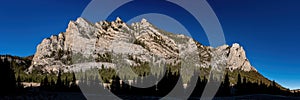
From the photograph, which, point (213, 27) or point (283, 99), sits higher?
point (213, 27)

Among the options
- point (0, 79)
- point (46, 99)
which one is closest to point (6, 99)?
point (46, 99)

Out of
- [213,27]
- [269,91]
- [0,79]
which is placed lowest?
[269,91]

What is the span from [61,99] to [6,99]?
14.4 meters

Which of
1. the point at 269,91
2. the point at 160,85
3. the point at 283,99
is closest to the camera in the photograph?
the point at 283,99

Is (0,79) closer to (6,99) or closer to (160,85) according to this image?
(6,99)

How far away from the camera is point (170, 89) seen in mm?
140000

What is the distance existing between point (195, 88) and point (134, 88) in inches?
1073

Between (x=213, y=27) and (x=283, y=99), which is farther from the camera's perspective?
(x=283, y=99)

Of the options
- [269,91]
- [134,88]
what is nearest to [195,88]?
[134,88]

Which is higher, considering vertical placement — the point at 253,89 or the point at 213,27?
the point at 213,27

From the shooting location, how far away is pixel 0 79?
345 ft

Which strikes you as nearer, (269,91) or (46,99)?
(46,99)

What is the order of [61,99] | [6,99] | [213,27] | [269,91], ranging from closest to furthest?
1. [213,27]
2. [6,99]
3. [61,99]
4. [269,91]

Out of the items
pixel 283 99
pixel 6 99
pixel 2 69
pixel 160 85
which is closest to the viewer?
pixel 6 99
